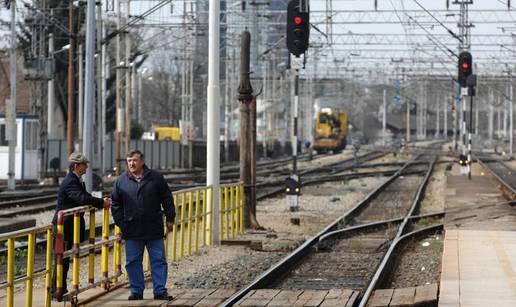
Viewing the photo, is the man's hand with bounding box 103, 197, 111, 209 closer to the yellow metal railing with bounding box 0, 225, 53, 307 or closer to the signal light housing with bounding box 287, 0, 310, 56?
the yellow metal railing with bounding box 0, 225, 53, 307

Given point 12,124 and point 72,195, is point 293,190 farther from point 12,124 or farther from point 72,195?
point 72,195

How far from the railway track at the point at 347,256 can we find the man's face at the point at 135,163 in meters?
1.68

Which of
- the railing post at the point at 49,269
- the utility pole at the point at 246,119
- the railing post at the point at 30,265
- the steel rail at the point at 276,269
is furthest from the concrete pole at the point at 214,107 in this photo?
the railing post at the point at 30,265

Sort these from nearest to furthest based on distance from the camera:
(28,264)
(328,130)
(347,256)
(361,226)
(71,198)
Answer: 1. (28,264)
2. (71,198)
3. (347,256)
4. (361,226)
5. (328,130)

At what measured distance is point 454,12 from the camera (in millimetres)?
50719

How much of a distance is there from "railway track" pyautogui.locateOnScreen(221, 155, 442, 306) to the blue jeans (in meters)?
0.77

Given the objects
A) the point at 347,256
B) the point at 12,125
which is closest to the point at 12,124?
the point at 12,125

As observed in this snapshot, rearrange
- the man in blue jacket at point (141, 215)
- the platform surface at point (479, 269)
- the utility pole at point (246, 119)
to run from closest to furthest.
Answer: the man in blue jacket at point (141, 215)
the platform surface at point (479, 269)
the utility pole at point (246, 119)

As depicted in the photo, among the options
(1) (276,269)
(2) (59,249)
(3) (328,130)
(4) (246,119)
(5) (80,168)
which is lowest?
(1) (276,269)

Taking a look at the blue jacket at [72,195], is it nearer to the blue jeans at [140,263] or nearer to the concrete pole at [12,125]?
the blue jeans at [140,263]

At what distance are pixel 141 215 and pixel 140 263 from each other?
635 mm

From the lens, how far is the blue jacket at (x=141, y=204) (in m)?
11.6

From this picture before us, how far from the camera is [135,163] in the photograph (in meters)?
11.5

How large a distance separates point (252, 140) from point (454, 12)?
3005 cm
